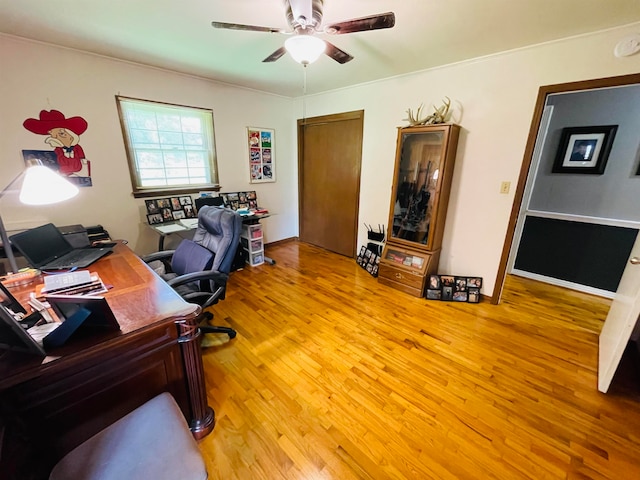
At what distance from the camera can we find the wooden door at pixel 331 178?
3.54 meters

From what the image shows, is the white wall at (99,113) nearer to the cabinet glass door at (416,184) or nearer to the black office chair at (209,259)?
the black office chair at (209,259)

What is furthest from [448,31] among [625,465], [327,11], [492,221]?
[625,465]

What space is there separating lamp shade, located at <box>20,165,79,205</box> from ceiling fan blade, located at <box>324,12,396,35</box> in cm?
160

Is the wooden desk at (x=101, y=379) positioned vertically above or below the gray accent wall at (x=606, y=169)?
below

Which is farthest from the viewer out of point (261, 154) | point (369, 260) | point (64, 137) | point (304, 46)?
point (261, 154)

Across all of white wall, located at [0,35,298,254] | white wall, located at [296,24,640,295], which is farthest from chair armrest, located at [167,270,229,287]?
white wall, located at [296,24,640,295]

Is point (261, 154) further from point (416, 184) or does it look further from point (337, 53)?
point (337, 53)

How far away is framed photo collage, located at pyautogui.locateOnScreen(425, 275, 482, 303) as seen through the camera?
2.69 m

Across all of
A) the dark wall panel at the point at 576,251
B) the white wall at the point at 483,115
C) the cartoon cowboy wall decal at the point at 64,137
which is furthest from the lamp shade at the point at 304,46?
the dark wall panel at the point at 576,251

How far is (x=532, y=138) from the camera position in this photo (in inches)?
87.3

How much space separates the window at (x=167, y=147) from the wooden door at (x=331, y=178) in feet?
4.57

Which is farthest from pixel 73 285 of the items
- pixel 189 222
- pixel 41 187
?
pixel 189 222

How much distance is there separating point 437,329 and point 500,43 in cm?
235

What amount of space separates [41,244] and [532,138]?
3787 millimetres
